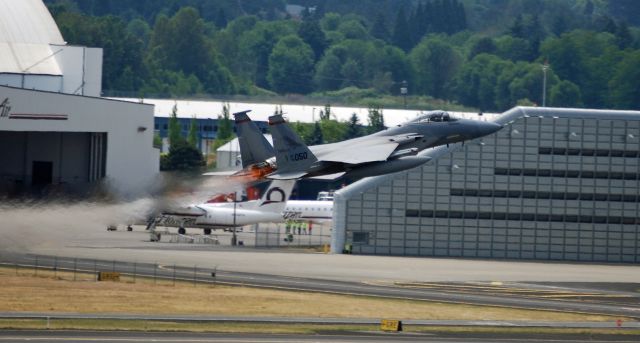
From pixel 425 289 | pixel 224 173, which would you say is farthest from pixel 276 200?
pixel 224 173

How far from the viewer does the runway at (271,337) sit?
58375mm

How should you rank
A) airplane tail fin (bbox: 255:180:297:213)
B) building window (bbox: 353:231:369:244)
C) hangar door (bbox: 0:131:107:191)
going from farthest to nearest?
airplane tail fin (bbox: 255:180:297:213), building window (bbox: 353:231:369:244), hangar door (bbox: 0:131:107:191)

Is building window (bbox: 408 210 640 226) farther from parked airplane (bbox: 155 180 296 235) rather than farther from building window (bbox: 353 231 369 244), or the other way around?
parked airplane (bbox: 155 180 296 235)

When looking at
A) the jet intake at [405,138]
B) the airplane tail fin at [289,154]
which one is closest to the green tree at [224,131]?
the jet intake at [405,138]

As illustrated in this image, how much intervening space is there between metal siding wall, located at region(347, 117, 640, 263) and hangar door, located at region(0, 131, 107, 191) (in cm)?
2391

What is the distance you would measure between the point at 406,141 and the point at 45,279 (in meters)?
21.6

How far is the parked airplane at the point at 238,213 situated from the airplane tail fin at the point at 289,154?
49.8 meters

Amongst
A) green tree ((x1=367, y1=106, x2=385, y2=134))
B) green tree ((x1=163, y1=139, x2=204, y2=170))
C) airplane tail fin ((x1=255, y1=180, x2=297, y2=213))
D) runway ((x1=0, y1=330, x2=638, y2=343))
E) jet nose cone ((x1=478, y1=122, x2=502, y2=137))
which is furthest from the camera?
green tree ((x1=367, y1=106, x2=385, y2=134))

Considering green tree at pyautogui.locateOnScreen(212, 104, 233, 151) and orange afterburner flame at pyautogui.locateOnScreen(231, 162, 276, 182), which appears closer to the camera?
orange afterburner flame at pyautogui.locateOnScreen(231, 162, 276, 182)

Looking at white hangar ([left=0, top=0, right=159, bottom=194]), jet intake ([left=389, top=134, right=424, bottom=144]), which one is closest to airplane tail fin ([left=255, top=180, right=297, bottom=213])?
white hangar ([left=0, top=0, right=159, bottom=194])

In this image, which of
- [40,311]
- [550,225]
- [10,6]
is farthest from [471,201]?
[40,311]

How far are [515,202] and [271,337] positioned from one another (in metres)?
49.7

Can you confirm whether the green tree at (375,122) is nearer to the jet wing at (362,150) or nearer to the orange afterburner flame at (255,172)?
the jet wing at (362,150)

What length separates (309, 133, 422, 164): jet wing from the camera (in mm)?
68562
